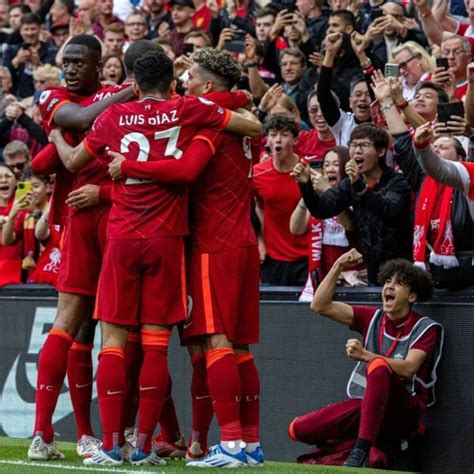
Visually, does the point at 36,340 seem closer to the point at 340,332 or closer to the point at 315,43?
Result: the point at 340,332

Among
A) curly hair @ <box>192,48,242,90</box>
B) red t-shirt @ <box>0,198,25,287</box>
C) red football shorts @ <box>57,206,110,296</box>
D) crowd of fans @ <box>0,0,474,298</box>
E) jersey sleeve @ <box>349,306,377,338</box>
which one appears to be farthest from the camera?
red t-shirt @ <box>0,198,25,287</box>

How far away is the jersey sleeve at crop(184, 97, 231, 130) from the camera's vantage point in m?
7.80

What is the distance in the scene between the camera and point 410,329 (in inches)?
358

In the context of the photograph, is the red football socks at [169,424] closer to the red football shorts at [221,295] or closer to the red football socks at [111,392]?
the red football shorts at [221,295]

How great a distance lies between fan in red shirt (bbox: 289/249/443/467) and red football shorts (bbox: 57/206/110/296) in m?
1.70

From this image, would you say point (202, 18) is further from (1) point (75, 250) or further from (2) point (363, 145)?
(1) point (75, 250)

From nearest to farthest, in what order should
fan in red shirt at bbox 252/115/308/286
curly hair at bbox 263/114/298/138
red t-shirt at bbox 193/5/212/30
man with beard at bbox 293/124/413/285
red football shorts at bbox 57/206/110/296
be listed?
red football shorts at bbox 57/206/110/296 < man with beard at bbox 293/124/413/285 < curly hair at bbox 263/114/298/138 < fan in red shirt at bbox 252/115/308/286 < red t-shirt at bbox 193/5/212/30

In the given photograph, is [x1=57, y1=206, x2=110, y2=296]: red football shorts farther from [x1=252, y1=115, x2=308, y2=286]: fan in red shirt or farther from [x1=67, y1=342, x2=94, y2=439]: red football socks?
[x1=252, y1=115, x2=308, y2=286]: fan in red shirt

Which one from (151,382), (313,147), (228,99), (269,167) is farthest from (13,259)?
(151,382)

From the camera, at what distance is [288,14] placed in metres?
14.3

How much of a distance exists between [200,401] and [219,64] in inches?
79.7

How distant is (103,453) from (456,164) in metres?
2.57

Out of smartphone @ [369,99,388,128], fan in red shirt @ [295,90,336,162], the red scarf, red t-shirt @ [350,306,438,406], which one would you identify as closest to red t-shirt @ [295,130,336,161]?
fan in red shirt @ [295,90,336,162]

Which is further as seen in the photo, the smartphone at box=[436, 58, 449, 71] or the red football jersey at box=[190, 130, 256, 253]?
the smartphone at box=[436, 58, 449, 71]
